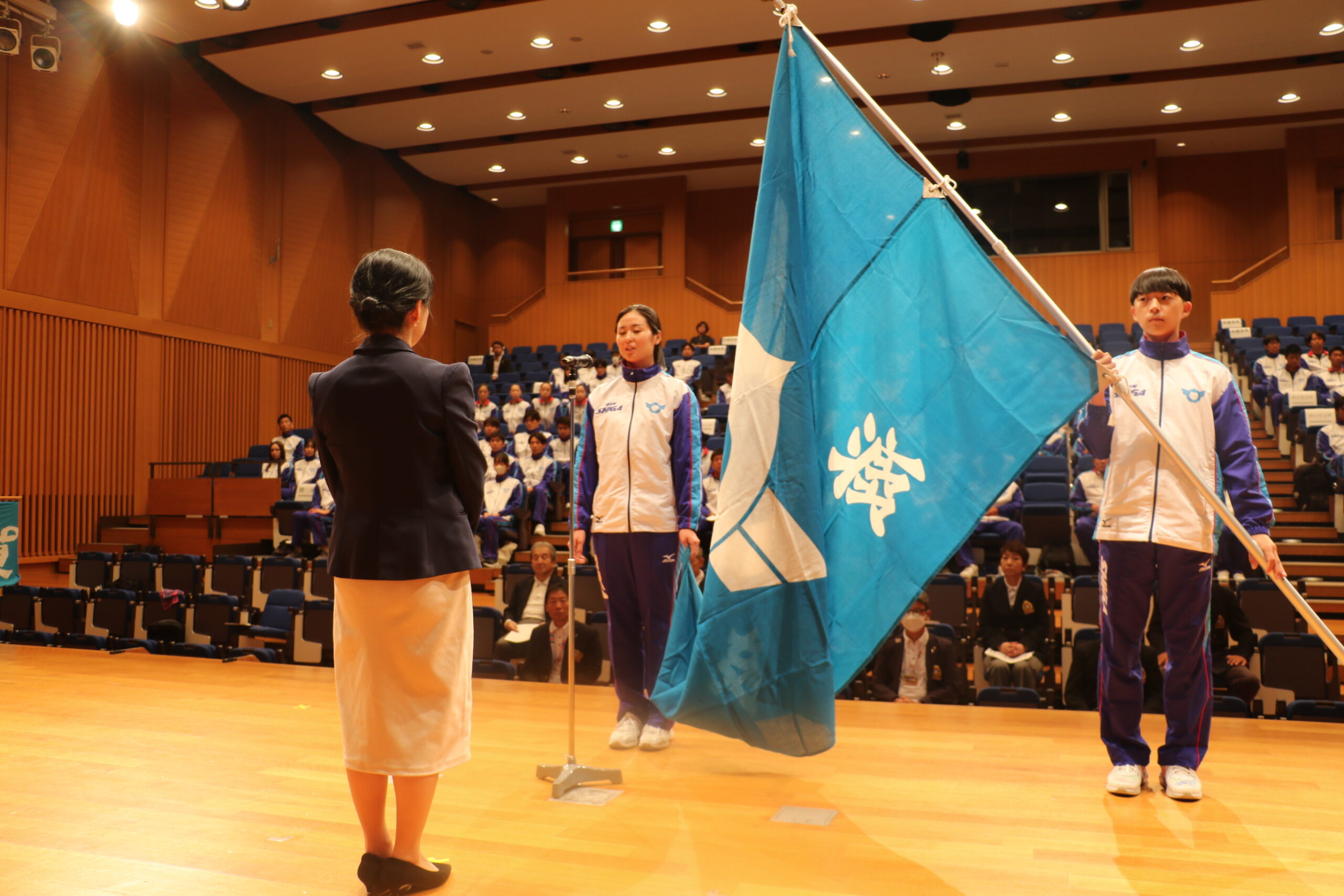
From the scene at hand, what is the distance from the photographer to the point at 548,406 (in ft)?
37.6

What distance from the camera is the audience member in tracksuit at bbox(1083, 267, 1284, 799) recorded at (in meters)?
2.59

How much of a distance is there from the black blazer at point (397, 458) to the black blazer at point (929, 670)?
3.26 m

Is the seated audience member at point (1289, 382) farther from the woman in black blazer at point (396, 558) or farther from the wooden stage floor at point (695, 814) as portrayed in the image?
the woman in black blazer at point (396, 558)

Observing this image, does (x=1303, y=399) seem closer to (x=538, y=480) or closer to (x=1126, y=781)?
(x=538, y=480)

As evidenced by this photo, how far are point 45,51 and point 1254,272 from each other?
15006 millimetres

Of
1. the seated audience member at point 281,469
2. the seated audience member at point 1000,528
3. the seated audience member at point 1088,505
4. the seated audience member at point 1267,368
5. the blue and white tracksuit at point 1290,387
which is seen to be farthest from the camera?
the seated audience member at point 281,469

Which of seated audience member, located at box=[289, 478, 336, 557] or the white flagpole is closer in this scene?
the white flagpole

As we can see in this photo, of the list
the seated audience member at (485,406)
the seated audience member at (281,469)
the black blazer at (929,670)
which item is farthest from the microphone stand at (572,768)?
the seated audience member at (485,406)

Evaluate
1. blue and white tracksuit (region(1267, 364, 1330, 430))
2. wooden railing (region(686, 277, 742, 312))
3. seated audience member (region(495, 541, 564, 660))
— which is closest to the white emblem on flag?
seated audience member (region(495, 541, 564, 660))

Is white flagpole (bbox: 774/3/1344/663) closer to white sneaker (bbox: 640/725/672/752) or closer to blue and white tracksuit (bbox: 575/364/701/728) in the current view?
blue and white tracksuit (bbox: 575/364/701/728)

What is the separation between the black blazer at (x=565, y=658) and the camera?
5070 millimetres

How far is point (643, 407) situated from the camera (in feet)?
10.8

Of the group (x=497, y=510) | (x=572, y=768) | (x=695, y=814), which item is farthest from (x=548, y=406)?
(x=695, y=814)

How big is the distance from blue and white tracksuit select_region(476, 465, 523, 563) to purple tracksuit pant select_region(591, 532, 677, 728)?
505 centimetres
